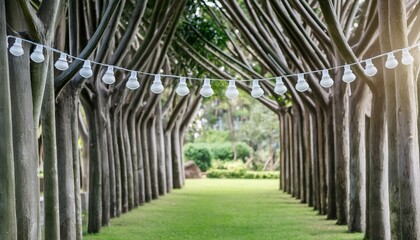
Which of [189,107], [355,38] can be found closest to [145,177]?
[189,107]

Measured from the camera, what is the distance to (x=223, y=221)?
1528 cm

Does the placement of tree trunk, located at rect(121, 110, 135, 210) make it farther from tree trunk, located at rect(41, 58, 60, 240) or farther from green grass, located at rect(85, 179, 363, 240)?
tree trunk, located at rect(41, 58, 60, 240)

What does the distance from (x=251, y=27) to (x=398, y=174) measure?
721 centimetres

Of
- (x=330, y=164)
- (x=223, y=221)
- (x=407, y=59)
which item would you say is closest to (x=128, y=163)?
(x=223, y=221)

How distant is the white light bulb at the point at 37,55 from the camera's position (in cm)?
762

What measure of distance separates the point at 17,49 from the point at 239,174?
33.5m

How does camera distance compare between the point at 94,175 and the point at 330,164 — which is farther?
the point at 330,164

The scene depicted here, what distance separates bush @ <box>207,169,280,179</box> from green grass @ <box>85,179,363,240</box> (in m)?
17.7

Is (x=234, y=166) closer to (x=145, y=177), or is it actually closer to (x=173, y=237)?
(x=145, y=177)

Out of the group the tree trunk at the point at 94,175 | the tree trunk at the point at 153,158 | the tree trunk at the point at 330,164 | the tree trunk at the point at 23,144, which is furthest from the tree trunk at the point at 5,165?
the tree trunk at the point at 153,158

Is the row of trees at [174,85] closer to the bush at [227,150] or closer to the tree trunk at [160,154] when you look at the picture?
the tree trunk at [160,154]

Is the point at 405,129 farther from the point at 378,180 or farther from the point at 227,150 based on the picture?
the point at 227,150

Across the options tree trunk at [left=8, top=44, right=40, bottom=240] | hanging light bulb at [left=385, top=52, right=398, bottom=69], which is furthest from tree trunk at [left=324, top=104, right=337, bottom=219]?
tree trunk at [left=8, top=44, right=40, bottom=240]

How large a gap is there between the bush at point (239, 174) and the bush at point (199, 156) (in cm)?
168
